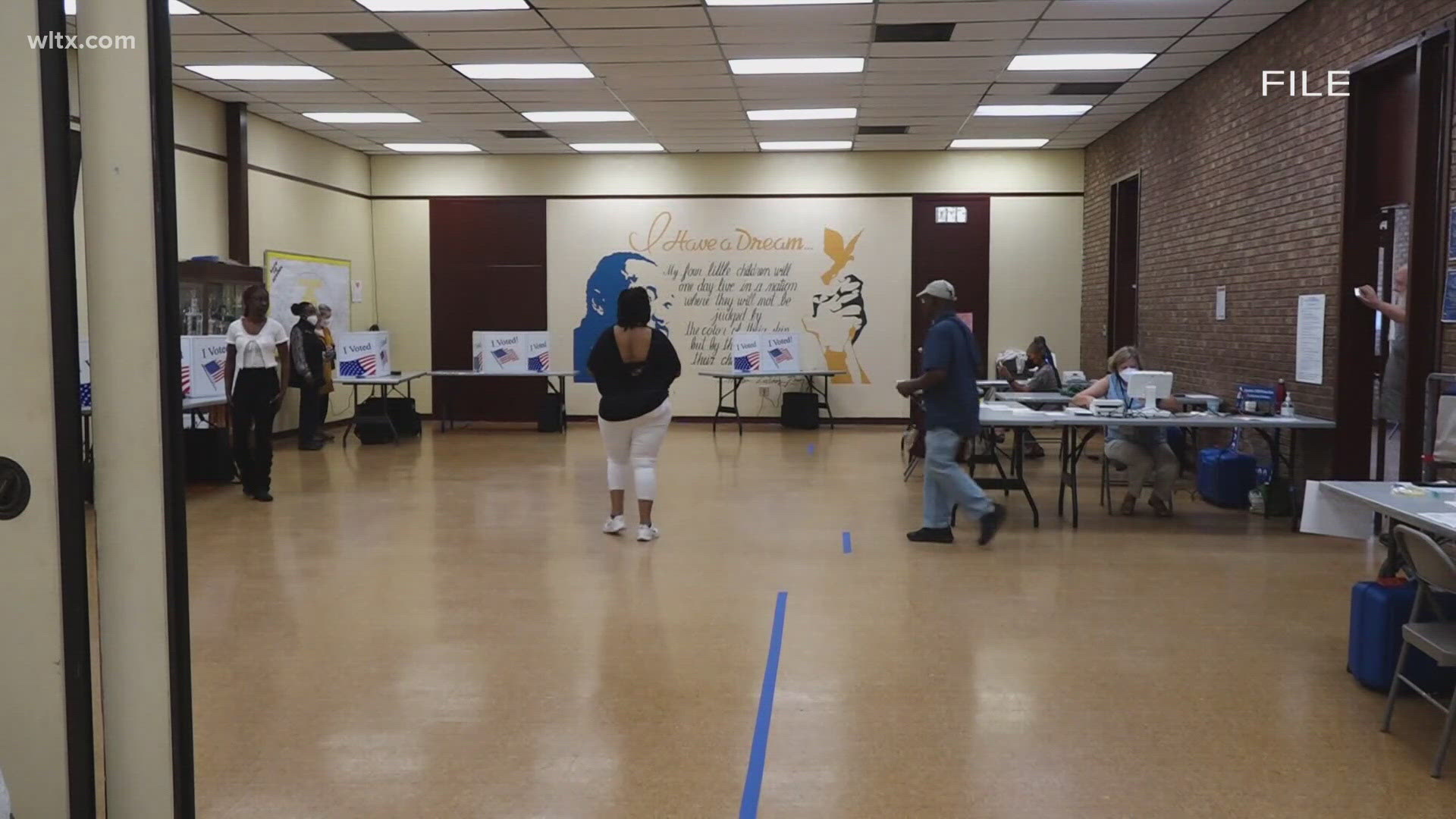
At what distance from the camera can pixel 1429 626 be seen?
11.6 feet

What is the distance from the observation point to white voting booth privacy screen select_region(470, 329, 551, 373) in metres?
13.2

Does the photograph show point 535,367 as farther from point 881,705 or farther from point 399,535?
point 881,705

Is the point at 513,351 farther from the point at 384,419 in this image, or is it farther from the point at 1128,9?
the point at 1128,9

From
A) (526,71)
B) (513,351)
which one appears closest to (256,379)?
(526,71)

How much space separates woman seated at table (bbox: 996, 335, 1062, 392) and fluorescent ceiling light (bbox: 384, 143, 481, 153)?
6.92 metres

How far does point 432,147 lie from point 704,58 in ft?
18.7

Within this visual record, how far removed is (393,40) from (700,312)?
6234 millimetres

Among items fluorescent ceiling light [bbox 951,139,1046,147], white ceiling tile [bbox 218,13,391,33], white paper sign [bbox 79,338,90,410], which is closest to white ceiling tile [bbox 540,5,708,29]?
white ceiling tile [bbox 218,13,391,33]

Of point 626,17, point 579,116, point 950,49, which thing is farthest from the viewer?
point 579,116

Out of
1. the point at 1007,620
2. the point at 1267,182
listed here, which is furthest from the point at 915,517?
the point at 1267,182

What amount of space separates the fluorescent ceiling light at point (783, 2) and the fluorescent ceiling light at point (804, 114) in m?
3.50

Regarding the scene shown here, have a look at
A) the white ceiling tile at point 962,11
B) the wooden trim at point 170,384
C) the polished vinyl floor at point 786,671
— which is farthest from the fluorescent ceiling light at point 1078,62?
the wooden trim at point 170,384

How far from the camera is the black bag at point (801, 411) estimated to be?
13.3 meters

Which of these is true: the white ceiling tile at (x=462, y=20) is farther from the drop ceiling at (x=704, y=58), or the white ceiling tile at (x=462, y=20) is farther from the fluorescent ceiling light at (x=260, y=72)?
the fluorescent ceiling light at (x=260, y=72)
